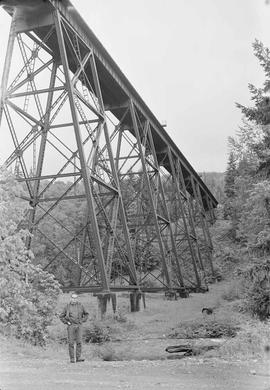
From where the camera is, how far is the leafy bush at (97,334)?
445 inches

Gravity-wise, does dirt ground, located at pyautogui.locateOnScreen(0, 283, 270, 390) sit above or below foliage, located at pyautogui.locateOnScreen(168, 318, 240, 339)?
above

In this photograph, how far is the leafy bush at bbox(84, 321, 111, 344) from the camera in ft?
37.1

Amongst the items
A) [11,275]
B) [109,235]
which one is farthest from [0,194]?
[109,235]

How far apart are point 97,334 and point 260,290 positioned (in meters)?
4.72

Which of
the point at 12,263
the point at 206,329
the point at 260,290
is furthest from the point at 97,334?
the point at 12,263

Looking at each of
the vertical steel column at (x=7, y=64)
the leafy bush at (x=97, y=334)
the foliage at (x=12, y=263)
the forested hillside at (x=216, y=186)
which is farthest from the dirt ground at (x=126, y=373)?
the forested hillside at (x=216, y=186)

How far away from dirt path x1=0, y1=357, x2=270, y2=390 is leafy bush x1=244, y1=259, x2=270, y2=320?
2037 millimetres

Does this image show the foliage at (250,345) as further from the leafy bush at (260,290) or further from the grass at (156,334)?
the leafy bush at (260,290)

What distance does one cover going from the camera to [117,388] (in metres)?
5.04

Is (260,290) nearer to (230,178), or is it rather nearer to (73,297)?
(73,297)

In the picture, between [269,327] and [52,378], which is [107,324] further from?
[52,378]

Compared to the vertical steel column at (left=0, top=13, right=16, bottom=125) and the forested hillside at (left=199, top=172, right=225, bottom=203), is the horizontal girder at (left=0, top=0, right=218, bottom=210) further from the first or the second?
the forested hillside at (left=199, top=172, right=225, bottom=203)

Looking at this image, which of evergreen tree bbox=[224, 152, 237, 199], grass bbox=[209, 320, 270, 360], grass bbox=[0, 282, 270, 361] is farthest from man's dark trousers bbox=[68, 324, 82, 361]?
evergreen tree bbox=[224, 152, 237, 199]

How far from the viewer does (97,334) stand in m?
11.5
